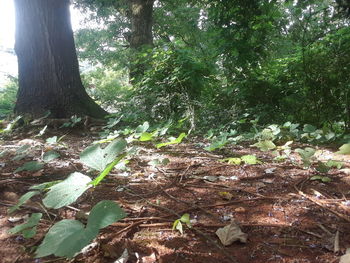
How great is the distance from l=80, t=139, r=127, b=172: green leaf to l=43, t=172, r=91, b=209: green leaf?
9 centimetres

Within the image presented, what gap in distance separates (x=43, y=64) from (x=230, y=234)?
3.83 metres

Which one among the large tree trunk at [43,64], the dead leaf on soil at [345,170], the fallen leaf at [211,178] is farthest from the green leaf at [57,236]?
the large tree trunk at [43,64]

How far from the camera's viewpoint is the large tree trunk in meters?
3.98

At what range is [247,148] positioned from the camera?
260 cm

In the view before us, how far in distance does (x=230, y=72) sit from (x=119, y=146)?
3.14 m

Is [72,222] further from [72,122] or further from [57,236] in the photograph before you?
[72,122]

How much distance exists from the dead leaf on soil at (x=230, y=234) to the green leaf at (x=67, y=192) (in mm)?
515

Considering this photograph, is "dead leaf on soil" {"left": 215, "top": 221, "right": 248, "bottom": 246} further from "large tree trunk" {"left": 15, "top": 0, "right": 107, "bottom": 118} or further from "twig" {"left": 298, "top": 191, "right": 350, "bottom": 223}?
"large tree trunk" {"left": 15, "top": 0, "right": 107, "bottom": 118}

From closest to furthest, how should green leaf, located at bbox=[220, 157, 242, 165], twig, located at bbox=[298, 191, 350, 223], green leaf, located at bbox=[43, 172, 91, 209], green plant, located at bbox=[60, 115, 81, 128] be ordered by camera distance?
green leaf, located at bbox=[43, 172, 91, 209] → twig, located at bbox=[298, 191, 350, 223] → green leaf, located at bbox=[220, 157, 242, 165] → green plant, located at bbox=[60, 115, 81, 128]

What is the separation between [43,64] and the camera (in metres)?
4.02

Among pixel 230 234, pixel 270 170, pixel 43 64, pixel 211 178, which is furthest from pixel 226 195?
pixel 43 64

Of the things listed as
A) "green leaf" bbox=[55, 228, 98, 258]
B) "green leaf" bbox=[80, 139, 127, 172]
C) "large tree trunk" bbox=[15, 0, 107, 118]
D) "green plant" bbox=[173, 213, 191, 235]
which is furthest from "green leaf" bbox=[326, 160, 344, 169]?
"large tree trunk" bbox=[15, 0, 107, 118]

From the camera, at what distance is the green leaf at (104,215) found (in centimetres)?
89

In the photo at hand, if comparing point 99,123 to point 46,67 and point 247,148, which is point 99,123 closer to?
point 46,67
